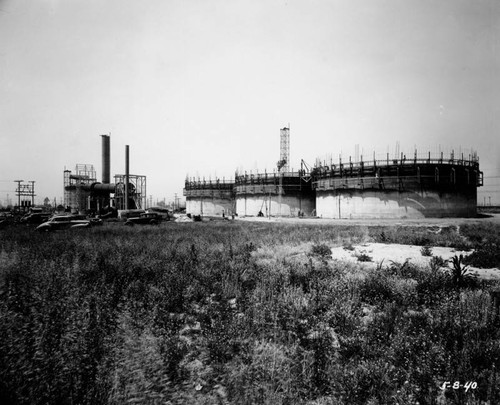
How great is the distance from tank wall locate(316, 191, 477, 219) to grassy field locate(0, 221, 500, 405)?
27036 mm

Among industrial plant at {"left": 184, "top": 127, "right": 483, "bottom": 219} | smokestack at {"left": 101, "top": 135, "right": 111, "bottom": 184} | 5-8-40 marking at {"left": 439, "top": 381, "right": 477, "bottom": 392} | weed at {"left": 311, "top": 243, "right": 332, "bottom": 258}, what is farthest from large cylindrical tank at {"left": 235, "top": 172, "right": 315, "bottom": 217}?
5-8-40 marking at {"left": 439, "top": 381, "right": 477, "bottom": 392}

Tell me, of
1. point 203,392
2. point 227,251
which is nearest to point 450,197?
point 227,251

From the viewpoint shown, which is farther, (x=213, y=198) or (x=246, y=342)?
(x=213, y=198)

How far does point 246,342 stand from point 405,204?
Result: 3288 cm

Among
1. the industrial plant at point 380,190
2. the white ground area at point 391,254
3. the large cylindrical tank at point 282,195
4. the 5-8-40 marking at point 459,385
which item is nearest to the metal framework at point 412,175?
the industrial plant at point 380,190

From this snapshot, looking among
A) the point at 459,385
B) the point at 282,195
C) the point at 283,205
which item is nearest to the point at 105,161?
the point at 282,195

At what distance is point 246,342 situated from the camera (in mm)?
4227

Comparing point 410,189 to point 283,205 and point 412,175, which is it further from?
point 283,205

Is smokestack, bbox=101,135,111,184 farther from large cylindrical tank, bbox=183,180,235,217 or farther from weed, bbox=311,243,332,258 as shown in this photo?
weed, bbox=311,243,332,258

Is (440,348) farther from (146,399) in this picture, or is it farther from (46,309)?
(46,309)

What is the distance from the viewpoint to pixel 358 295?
5992 millimetres

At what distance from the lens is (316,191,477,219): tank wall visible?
1235 inches

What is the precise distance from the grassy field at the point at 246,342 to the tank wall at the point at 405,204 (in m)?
27.0

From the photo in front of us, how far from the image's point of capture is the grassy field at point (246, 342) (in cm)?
309
